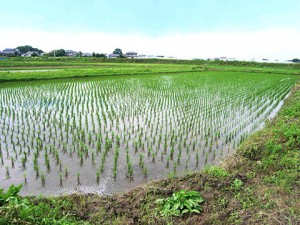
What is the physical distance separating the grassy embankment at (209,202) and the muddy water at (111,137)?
596 millimetres

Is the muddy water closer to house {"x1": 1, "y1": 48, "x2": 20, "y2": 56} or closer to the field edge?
the field edge

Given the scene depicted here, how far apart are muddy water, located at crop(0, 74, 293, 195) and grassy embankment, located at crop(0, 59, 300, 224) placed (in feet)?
1.95

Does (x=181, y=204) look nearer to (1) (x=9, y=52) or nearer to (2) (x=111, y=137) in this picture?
(2) (x=111, y=137)

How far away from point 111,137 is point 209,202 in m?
3.59

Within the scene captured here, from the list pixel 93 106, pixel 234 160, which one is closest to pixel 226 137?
pixel 234 160

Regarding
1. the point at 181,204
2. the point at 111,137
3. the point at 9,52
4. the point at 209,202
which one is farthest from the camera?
the point at 9,52

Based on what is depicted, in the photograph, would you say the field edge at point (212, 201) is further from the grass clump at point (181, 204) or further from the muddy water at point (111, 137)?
the muddy water at point (111, 137)

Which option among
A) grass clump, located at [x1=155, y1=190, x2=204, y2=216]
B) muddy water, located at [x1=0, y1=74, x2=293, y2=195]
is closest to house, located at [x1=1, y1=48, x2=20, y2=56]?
muddy water, located at [x1=0, y1=74, x2=293, y2=195]

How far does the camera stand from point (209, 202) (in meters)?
3.21

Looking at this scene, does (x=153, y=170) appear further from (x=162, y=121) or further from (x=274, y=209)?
(x=162, y=121)

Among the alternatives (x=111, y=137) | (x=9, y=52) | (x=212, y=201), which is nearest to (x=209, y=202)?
(x=212, y=201)

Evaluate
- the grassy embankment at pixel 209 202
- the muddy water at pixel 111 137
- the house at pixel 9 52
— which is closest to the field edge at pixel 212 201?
the grassy embankment at pixel 209 202

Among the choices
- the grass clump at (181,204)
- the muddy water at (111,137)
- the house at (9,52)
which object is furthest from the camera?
the house at (9,52)

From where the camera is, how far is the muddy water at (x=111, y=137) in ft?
13.9
